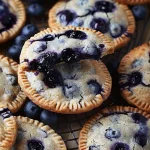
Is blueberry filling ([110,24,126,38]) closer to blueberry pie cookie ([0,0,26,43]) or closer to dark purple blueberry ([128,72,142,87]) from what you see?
dark purple blueberry ([128,72,142,87])

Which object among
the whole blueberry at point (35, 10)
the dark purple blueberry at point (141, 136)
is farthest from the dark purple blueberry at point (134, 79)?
the whole blueberry at point (35, 10)

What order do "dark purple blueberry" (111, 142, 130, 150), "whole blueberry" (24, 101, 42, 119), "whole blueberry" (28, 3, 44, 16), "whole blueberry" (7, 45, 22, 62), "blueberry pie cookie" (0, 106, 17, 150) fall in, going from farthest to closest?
"whole blueberry" (28, 3, 44, 16) → "whole blueberry" (7, 45, 22, 62) → "whole blueberry" (24, 101, 42, 119) → "dark purple blueberry" (111, 142, 130, 150) → "blueberry pie cookie" (0, 106, 17, 150)

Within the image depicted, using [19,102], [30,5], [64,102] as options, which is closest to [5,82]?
[19,102]

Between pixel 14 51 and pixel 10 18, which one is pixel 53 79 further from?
pixel 10 18

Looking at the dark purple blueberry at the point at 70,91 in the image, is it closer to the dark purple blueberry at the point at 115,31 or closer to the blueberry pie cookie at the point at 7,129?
the blueberry pie cookie at the point at 7,129

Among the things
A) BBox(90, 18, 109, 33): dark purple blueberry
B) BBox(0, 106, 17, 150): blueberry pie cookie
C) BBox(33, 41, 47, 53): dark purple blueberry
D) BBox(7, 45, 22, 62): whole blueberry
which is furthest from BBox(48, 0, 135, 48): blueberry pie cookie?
BBox(0, 106, 17, 150): blueberry pie cookie

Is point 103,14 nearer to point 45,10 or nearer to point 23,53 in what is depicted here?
point 45,10
